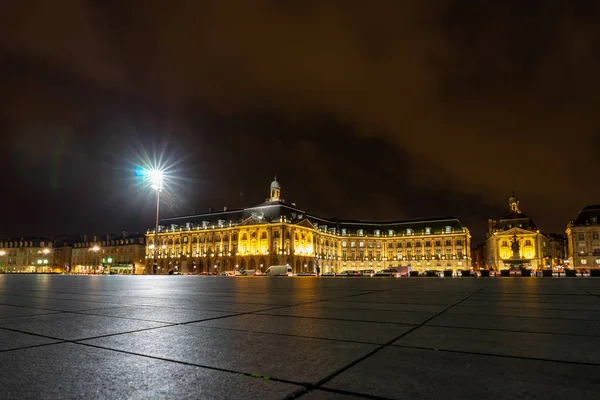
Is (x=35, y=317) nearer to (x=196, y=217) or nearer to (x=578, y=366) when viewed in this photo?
(x=578, y=366)

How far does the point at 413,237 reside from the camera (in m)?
136

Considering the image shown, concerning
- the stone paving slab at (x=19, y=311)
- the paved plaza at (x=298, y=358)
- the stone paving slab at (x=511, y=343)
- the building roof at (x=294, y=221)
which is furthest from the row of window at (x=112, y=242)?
the stone paving slab at (x=511, y=343)

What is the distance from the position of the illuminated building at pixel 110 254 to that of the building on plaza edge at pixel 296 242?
7262 millimetres

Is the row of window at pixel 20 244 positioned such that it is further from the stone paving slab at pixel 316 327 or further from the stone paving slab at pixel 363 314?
the stone paving slab at pixel 316 327

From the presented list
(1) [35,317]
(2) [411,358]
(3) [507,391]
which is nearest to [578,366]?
(3) [507,391]

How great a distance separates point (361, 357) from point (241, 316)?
2899 millimetres

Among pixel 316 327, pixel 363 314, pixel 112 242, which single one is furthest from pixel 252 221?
pixel 316 327

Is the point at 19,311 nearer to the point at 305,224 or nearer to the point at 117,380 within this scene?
the point at 117,380

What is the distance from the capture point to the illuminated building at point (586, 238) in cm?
10849

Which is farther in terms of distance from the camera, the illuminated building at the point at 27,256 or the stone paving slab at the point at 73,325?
the illuminated building at the point at 27,256

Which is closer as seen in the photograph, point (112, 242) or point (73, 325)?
point (73, 325)

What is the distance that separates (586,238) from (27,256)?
187533 mm

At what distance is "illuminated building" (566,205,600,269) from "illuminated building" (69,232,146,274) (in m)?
129

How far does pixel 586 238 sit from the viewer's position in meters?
110
